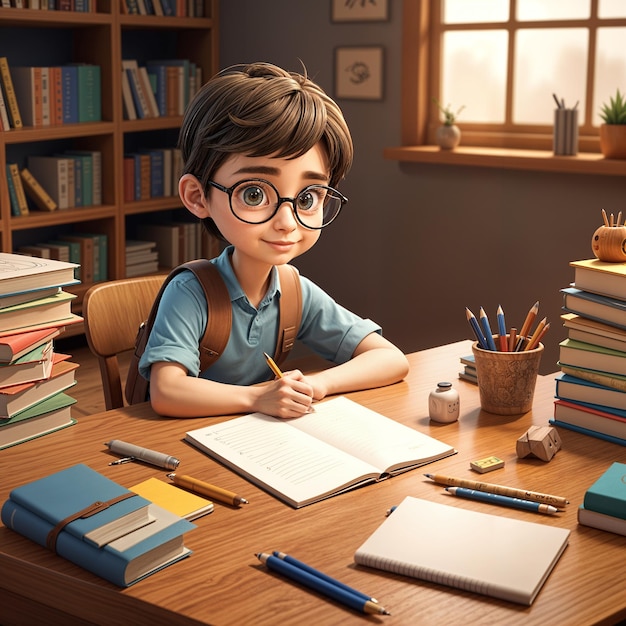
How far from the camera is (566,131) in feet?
11.4

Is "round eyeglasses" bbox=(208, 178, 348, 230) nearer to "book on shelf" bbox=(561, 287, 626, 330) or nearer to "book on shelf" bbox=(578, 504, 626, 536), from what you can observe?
"book on shelf" bbox=(561, 287, 626, 330)

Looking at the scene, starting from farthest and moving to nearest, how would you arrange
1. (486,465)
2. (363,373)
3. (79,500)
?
(363,373) → (486,465) → (79,500)

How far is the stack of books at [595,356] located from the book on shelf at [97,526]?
0.70 metres

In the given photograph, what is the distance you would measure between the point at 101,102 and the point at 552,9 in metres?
1.97

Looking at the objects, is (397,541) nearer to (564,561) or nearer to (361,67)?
(564,561)

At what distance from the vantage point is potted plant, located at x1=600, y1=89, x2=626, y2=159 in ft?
10.9

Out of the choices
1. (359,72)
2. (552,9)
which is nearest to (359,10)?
(359,72)

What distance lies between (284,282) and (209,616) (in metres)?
0.94

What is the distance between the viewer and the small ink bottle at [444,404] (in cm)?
155

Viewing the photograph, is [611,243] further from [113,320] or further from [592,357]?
[113,320]

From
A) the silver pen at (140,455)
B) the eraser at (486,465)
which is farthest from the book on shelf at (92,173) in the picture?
the eraser at (486,465)

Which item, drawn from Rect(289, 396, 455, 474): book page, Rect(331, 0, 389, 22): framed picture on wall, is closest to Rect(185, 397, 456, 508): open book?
Rect(289, 396, 455, 474): book page

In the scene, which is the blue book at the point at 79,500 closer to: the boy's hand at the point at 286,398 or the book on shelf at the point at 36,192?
the boy's hand at the point at 286,398

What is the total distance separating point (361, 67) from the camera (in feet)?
13.3
